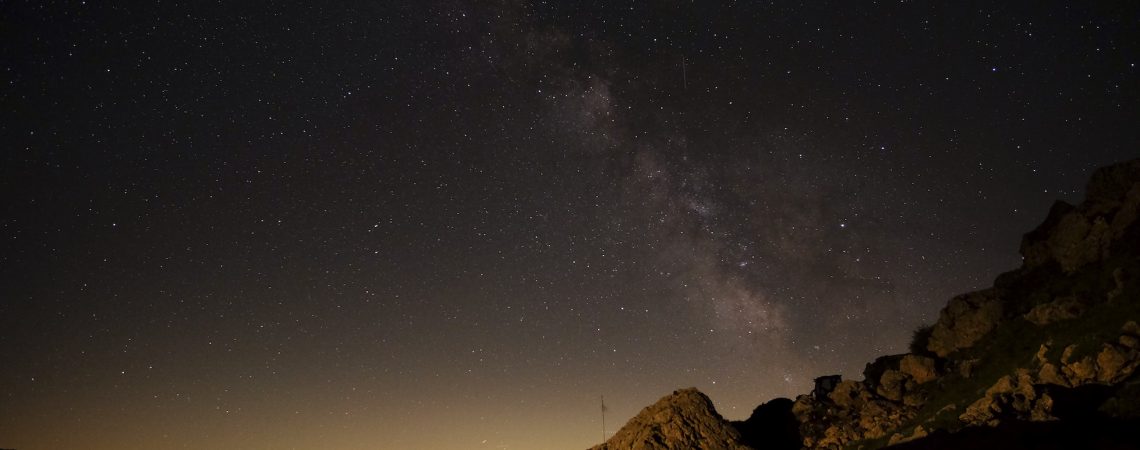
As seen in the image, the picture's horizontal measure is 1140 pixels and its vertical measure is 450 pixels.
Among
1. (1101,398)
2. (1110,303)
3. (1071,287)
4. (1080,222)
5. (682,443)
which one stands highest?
(1080,222)

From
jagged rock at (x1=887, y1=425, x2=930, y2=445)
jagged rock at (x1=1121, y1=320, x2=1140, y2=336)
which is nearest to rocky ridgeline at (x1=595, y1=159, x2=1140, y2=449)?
jagged rock at (x1=1121, y1=320, x2=1140, y2=336)

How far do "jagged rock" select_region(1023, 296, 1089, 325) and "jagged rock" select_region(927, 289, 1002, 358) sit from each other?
10.9 ft

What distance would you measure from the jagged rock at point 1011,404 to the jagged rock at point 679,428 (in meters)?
12.1

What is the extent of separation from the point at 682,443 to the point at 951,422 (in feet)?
44.8

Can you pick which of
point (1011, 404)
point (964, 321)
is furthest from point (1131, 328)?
point (964, 321)

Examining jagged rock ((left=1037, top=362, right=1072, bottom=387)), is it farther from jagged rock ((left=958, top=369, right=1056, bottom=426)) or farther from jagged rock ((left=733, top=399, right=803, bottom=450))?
jagged rock ((left=733, top=399, right=803, bottom=450))

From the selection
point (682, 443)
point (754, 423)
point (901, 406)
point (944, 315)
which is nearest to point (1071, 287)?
point (944, 315)

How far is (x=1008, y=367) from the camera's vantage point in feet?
117

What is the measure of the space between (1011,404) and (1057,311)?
1267cm

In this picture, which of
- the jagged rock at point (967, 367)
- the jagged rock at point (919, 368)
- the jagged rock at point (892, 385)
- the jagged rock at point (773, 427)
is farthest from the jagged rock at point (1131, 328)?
the jagged rock at point (773, 427)

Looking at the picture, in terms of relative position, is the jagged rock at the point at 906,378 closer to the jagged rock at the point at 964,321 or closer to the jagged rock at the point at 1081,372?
Result: the jagged rock at the point at 964,321

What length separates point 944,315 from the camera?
45.3 meters

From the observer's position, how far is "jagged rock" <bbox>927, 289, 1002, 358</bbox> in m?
42.2

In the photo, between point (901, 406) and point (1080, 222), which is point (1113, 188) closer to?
point (1080, 222)
